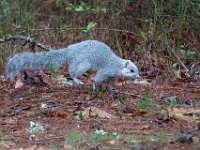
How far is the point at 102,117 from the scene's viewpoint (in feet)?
18.0

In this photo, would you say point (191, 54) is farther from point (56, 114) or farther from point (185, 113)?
point (56, 114)

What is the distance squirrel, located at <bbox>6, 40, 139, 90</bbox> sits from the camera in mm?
6484

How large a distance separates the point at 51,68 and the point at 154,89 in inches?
45.1

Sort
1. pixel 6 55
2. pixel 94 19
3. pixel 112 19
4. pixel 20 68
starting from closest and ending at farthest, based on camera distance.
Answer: pixel 20 68 < pixel 6 55 < pixel 112 19 < pixel 94 19

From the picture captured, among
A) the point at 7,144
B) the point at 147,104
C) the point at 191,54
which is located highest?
the point at 191,54

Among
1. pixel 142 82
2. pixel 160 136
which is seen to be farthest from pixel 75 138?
pixel 142 82

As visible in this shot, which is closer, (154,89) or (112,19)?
(154,89)

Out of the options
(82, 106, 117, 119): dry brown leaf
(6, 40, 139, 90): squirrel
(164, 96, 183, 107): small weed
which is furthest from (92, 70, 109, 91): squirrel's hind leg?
(82, 106, 117, 119): dry brown leaf

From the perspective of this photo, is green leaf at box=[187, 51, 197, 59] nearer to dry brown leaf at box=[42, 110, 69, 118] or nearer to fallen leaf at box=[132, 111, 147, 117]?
fallen leaf at box=[132, 111, 147, 117]

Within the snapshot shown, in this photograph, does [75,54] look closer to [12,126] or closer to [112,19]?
[12,126]

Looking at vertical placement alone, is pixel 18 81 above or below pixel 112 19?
below

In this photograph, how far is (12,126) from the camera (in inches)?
203

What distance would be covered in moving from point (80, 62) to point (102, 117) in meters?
1.15

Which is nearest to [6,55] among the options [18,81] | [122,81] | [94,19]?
[18,81]
